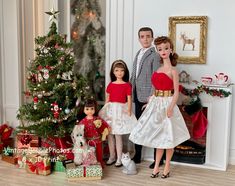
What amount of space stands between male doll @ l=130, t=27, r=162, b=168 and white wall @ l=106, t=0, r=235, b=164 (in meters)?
0.38

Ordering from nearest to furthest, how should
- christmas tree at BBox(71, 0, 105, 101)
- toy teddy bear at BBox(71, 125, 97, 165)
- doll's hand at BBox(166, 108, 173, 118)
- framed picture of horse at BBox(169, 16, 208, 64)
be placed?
doll's hand at BBox(166, 108, 173, 118), toy teddy bear at BBox(71, 125, 97, 165), framed picture of horse at BBox(169, 16, 208, 64), christmas tree at BBox(71, 0, 105, 101)

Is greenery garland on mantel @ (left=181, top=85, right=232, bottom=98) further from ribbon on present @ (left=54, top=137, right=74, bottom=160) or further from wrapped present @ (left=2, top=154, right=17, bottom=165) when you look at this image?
wrapped present @ (left=2, top=154, right=17, bottom=165)

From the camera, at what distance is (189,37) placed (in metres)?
4.29

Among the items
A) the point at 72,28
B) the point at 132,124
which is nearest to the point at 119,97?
the point at 132,124

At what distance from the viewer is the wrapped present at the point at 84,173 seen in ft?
12.3

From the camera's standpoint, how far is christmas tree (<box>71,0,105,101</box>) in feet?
16.0

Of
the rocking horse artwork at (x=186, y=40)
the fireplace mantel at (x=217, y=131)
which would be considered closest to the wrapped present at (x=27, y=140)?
the fireplace mantel at (x=217, y=131)

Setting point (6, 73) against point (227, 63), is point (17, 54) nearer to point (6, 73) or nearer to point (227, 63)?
point (6, 73)

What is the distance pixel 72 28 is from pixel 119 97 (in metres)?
1.54

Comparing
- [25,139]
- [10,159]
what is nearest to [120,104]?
[25,139]

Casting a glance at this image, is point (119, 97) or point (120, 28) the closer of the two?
point (119, 97)

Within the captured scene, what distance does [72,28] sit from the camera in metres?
5.05

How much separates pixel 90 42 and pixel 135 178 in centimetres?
207

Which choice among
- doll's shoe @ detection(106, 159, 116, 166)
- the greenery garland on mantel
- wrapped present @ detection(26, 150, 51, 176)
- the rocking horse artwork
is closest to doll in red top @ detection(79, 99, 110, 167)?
doll's shoe @ detection(106, 159, 116, 166)
